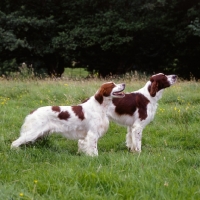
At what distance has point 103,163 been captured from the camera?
185 inches

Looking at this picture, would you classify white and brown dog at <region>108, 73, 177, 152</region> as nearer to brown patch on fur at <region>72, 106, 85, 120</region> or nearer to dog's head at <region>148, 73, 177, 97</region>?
dog's head at <region>148, 73, 177, 97</region>

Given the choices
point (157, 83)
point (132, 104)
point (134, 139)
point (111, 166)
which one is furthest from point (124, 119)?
point (111, 166)

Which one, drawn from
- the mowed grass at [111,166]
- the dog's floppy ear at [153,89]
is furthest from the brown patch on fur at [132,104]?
the mowed grass at [111,166]

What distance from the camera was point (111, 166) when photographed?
14.4ft

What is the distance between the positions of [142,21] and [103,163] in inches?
707

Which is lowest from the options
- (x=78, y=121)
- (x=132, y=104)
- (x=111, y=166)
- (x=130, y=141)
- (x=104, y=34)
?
(x=130, y=141)

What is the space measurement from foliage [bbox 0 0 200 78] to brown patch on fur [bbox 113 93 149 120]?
14629 mm

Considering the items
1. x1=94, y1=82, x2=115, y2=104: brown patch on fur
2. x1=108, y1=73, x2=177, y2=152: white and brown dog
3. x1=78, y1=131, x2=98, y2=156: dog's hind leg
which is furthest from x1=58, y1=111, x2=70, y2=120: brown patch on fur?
x1=108, y1=73, x2=177, y2=152: white and brown dog

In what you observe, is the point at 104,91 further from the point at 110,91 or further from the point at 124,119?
the point at 124,119

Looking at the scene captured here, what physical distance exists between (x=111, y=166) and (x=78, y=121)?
1.56 meters

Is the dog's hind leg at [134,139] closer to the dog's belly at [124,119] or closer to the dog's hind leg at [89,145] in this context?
the dog's belly at [124,119]

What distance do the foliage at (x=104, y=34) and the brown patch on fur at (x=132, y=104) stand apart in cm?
1463

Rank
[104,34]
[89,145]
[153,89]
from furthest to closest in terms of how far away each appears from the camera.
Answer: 1. [104,34]
2. [153,89]
3. [89,145]

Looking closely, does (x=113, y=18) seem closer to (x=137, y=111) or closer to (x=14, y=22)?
(x=14, y=22)
